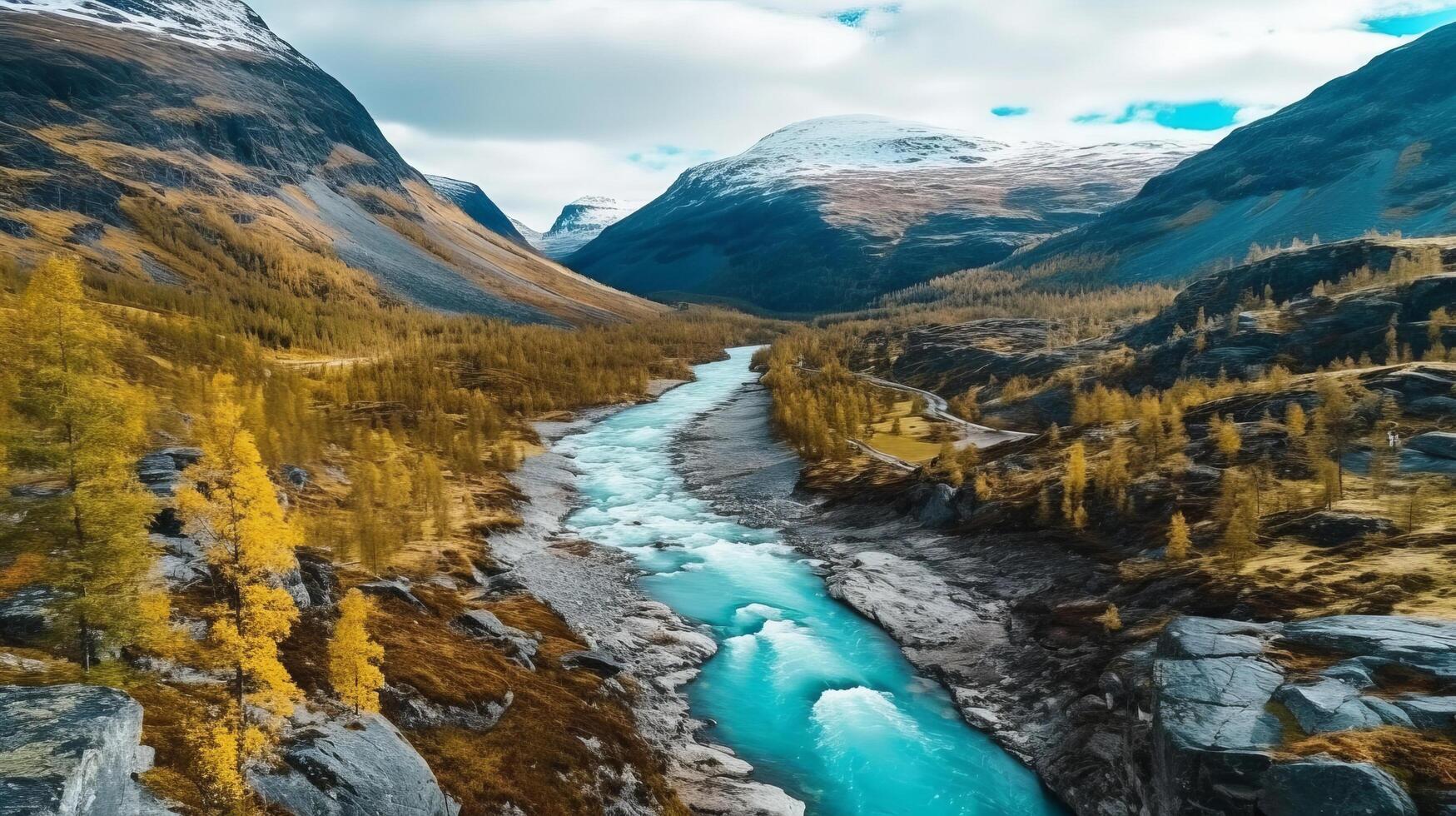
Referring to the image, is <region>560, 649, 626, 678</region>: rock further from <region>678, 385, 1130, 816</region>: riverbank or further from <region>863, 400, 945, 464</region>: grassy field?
<region>863, 400, 945, 464</region>: grassy field

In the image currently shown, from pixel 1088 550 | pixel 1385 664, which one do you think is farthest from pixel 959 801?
pixel 1088 550

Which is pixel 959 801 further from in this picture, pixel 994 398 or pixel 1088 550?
pixel 994 398

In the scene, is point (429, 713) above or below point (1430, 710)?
below

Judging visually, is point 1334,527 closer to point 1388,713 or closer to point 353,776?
point 1388,713

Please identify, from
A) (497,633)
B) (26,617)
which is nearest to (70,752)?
(26,617)

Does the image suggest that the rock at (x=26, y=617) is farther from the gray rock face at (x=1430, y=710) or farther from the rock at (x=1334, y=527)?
the rock at (x=1334, y=527)

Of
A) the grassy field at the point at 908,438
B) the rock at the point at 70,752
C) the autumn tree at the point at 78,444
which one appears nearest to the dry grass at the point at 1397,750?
the rock at the point at 70,752
